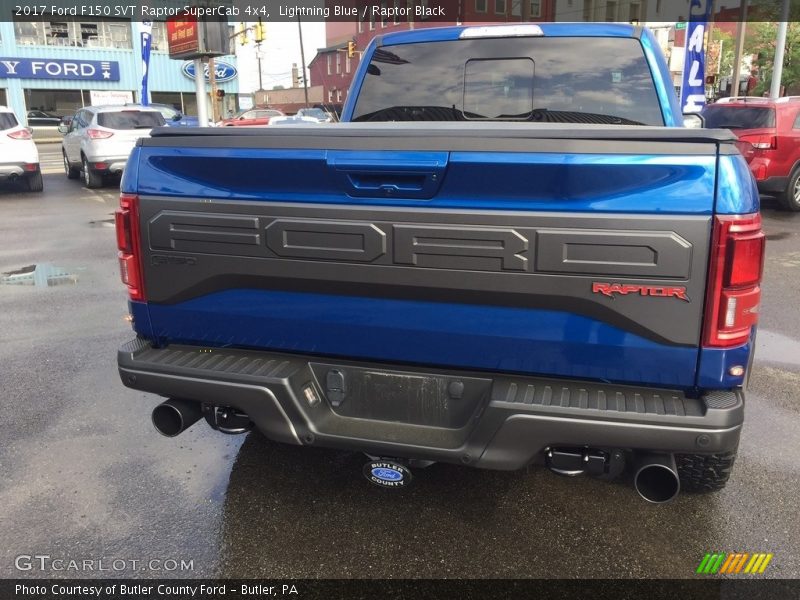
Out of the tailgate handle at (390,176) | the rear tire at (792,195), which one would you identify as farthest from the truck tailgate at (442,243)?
the rear tire at (792,195)

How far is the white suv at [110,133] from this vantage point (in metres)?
14.8

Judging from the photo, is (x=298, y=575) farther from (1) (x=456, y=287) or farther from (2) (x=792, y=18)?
(2) (x=792, y=18)

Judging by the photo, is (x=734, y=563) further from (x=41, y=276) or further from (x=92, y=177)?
(x=92, y=177)

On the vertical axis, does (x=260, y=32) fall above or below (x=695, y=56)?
above

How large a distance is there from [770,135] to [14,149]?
14.1m

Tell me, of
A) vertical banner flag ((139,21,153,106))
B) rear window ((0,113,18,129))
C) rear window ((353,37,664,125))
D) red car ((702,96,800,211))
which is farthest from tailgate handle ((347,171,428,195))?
vertical banner flag ((139,21,153,106))

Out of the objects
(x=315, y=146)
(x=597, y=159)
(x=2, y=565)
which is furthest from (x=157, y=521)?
(x=597, y=159)

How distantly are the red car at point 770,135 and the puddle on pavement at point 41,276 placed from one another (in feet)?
32.2

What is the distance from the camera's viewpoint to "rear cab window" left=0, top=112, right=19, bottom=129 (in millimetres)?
14008

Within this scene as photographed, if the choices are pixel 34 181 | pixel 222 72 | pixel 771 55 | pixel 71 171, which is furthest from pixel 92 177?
pixel 771 55

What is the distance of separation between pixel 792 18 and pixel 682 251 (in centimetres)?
3466

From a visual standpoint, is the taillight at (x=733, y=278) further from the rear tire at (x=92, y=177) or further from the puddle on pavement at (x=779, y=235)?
the rear tire at (x=92, y=177)

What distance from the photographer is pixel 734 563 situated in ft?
9.16

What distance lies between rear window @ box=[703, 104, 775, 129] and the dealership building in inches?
1542
